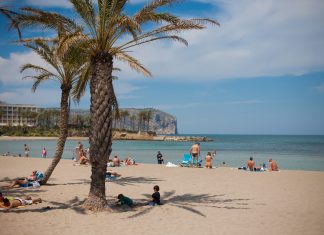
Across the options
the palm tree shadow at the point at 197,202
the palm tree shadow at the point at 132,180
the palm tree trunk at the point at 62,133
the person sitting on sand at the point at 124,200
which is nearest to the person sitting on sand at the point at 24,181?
the palm tree trunk at the point at 62,133

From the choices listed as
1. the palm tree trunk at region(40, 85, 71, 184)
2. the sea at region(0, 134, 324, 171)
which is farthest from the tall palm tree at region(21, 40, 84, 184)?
the sea at region(0, 134, 324, 171)

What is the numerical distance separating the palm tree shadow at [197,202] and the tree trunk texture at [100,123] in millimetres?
1372

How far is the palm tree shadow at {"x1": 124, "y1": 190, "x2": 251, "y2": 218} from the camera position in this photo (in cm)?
1116

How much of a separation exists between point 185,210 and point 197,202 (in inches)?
58.0

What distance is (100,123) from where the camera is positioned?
34.3 feet

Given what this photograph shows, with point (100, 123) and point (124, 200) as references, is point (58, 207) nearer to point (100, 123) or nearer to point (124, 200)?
point (124, 200)

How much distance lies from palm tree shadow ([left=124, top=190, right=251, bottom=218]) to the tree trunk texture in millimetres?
1372

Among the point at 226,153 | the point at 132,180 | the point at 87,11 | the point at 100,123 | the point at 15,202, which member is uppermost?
the point at 87,11

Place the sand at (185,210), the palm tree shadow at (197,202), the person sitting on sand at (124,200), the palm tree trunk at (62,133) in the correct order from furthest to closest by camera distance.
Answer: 1. the palm tree trunk at (62,133)
2. the person sitting on sand at (124,200)
3. the palm tree shadow at (197,202)
4. the sand at (185,210)

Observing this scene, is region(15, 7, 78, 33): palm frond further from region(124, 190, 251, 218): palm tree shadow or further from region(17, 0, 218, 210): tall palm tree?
region(124, 190, 251, 218): palm tree shadow

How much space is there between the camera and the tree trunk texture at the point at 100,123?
10453mm

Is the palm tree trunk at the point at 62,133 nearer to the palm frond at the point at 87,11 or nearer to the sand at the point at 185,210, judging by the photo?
the sand at the point at 185,210

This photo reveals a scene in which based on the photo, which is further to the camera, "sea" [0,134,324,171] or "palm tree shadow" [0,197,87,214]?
"sea" [0,134,324,171]

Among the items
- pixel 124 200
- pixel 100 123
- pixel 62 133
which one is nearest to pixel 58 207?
pixel 124 200
